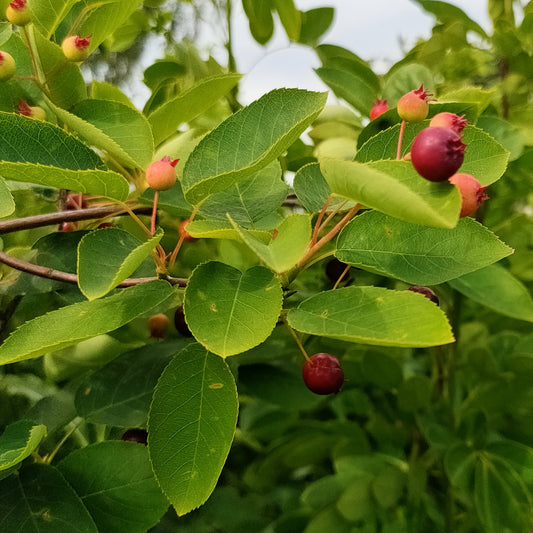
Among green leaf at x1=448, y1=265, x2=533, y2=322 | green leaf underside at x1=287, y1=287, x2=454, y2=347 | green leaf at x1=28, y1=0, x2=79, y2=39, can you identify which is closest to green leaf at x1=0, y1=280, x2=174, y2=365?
green leaf underside at x1=287, y1=287, x2=454, y2=347

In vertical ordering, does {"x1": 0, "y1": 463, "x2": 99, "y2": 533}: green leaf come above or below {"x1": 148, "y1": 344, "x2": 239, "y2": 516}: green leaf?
below

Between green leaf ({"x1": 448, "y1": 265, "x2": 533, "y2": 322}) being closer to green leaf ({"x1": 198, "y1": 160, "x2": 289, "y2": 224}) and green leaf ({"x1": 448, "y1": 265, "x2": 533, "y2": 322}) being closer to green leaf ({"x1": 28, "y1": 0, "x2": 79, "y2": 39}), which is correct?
green leaf ({"x1": 198, "y1": 160, "x2": 289, "y2": 224})

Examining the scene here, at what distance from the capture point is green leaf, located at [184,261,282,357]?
0.46 m

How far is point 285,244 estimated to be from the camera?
0.49 metres

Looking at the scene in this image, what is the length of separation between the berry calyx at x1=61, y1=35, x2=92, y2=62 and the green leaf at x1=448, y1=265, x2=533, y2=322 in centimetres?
62

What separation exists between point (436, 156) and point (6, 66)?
0.53 m

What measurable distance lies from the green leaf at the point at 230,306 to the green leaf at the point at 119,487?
10.0 inches

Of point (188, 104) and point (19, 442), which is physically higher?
point (188, 104)

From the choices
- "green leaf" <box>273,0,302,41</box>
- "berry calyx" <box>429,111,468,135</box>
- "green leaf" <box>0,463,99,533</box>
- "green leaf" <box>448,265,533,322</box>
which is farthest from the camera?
"green leaf" <box>273,0,302,41</box>

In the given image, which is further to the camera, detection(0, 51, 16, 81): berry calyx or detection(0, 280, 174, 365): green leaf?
detection(0, 51, 16, 81): berry calyx

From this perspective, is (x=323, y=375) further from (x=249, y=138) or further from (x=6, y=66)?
(x=6, y=66)

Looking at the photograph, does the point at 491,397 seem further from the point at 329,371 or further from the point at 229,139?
the point at 229,139

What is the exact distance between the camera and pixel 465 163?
0.55 m

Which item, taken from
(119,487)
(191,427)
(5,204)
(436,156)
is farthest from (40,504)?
(436,156)
